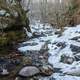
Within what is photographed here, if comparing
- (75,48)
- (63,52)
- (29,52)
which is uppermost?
(75,48)

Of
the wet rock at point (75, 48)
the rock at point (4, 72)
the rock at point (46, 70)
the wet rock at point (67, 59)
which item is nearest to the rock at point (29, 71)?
the rock at point (46, 70)

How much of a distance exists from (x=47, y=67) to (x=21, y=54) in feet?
6.81

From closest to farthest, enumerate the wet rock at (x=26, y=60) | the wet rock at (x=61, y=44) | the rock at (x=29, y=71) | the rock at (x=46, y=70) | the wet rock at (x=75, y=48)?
the rock at (x=29, y=71) < the rock at (x=46, y=70) < the wet rock at (x=26, y=60) < the wet rock at (x=75, y=48) < the wet rock at (x=61, y=44)

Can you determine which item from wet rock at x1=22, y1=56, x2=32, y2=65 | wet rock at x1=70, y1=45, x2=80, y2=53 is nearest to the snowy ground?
wet rock at x1=70, y1=45, x2=80, y2=53

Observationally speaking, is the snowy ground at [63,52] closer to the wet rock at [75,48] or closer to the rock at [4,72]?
the wet rock at [75,48]

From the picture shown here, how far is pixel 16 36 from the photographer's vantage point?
10.6 m

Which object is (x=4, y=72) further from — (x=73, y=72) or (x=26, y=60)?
(x=73, y=72)

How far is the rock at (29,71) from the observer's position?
614cm

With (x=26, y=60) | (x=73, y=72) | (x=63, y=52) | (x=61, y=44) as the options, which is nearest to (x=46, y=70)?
(x=73, y=72)

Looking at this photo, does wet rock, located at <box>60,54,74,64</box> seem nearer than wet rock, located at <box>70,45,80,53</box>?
Yes

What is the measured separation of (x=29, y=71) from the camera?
6234 mm

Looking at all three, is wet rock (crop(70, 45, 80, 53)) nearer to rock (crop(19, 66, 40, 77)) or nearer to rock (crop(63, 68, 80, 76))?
rock (crop(63, 68, 80, 76))

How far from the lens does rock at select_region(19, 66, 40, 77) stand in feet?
20.1

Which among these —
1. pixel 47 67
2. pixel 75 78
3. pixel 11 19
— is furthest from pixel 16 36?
pixel 75 78
